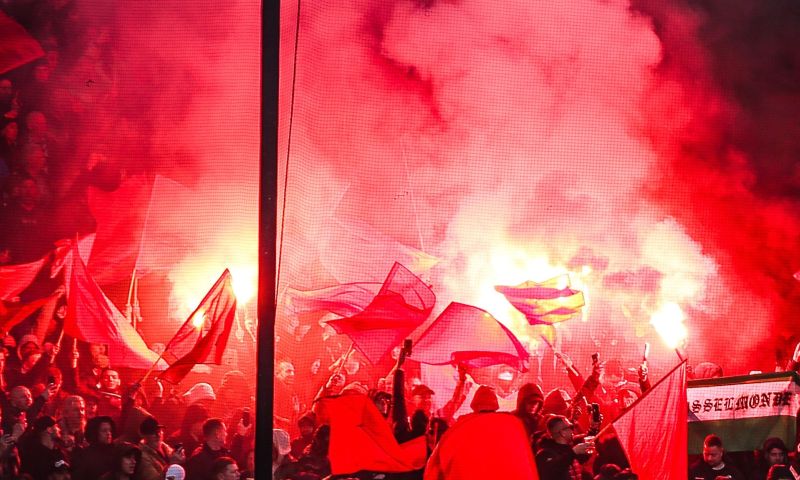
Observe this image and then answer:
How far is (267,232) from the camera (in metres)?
3.40

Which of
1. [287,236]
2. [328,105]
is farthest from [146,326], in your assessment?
[328,105]

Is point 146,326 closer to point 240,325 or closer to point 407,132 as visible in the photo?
point 240,325

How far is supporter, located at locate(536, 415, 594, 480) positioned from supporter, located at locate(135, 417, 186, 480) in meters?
1.51

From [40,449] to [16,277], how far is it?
2.36ft

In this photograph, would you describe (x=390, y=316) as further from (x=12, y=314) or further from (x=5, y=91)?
(x=5, y=91)

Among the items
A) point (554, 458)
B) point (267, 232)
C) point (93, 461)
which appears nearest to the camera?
point (267, 232)

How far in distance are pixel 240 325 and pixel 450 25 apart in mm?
1576

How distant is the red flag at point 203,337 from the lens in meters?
3.57

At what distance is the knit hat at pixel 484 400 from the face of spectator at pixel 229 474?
3.36ft

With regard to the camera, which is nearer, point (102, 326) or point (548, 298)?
point (102, 326)

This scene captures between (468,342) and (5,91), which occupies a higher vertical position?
(5,91)

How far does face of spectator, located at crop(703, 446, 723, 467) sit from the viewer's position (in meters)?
3.61

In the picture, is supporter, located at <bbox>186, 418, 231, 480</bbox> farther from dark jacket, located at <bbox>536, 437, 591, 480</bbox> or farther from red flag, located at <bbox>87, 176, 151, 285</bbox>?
dark jacket, located at <bbox>536, 437, 591, 480</bbox>

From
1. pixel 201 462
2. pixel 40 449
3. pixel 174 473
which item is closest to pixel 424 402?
pixel 201 462
